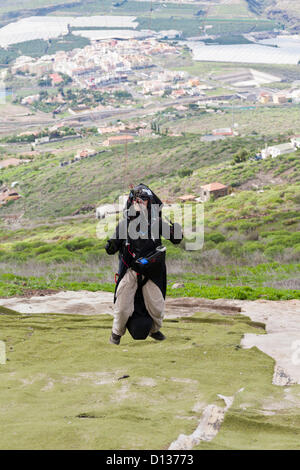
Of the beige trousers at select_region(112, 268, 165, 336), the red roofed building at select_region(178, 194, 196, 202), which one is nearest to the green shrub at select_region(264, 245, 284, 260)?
the beige trousers at select_region(112, 268, 165, 336)

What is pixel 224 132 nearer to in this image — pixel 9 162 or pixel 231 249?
A: pixel 9 162

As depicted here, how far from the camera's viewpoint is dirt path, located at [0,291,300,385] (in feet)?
22.5

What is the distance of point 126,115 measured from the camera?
377 ft

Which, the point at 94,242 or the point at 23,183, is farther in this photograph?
the point at 23,183

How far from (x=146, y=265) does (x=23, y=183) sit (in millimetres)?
76063

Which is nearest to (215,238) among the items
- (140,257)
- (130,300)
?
(130,300)

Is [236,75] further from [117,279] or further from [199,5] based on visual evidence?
[117,279]

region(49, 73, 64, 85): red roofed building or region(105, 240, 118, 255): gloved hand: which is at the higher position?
region(105, 240, 118, 255): gloved hand

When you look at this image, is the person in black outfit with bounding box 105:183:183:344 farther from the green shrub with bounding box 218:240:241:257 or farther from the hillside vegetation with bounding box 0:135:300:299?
the green shrub with bounding box 218:240:241:257

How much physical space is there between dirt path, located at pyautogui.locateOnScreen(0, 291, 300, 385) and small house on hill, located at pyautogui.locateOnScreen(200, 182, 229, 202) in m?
35.8

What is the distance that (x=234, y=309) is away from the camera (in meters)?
9.67

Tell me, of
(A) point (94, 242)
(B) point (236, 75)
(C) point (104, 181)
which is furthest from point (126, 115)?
(A) point (94, 242)

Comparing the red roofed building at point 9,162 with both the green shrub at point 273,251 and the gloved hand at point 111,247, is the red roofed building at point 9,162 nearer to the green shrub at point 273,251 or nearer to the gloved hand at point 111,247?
the green shrub at point 273,251

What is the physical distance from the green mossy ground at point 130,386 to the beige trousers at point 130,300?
50 centimetres
